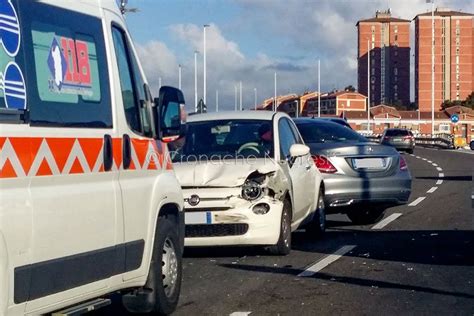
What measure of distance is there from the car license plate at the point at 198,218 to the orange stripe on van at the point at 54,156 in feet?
11.5

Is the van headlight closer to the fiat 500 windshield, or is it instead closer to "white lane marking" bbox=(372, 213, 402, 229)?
the fiat 500 windshield

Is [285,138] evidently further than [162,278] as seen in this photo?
Yes

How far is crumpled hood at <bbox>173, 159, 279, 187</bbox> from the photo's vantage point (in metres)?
9.98

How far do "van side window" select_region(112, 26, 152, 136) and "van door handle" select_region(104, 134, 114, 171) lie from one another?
0.47 m

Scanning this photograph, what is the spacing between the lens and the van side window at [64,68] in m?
5.06

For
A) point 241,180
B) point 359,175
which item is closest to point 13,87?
point 241,180

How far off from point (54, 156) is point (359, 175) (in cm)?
847

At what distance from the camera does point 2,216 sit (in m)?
4.55

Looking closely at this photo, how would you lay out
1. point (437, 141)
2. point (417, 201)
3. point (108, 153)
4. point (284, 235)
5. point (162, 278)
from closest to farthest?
A: point (108, 153)
point (162, 278)
point (284, 235)
point (417, 201)
point (437, 141)

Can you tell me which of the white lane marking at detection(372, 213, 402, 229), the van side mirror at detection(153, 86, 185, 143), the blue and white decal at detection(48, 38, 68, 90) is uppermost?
the blue and white decal at detection(48, 38, 68, 90)

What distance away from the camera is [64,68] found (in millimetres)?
Result: 5422

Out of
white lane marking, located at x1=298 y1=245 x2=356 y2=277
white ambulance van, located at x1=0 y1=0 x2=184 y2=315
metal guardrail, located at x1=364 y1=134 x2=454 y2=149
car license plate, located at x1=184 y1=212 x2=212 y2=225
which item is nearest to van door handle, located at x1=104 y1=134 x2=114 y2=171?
white ambulance van, located at x1=0 y1=0 x2=184 y2=315

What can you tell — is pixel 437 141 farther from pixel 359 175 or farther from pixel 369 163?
pixel 359 175

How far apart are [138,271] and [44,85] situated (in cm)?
169
